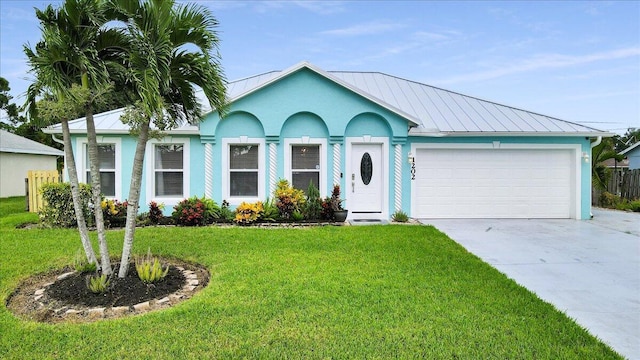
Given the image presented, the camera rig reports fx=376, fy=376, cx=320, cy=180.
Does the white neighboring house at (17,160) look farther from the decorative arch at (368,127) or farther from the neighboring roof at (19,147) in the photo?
the decorative arch at (368,127)

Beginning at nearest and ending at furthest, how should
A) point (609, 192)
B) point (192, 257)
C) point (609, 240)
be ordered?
point (192, 257)
point (609, 240)
point (609, 192)

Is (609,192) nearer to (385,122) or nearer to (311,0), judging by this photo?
(385,122)

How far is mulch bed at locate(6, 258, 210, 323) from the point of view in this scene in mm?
4297

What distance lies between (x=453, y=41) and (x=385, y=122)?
24.5 feet

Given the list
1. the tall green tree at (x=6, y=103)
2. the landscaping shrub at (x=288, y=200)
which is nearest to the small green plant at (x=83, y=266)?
the landscaping shrub at (x=288, y=200)

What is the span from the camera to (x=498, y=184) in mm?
11750

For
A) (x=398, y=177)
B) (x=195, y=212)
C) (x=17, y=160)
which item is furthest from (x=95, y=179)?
(x=17, y=160)

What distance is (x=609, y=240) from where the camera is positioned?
336 inches

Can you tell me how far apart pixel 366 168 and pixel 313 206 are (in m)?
2.07

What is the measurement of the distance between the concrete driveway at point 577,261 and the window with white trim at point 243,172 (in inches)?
208

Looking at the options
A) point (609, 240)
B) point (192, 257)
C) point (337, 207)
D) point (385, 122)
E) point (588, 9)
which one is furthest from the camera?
point (588, 9)

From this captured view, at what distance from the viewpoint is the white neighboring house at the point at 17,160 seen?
19969 millimetres

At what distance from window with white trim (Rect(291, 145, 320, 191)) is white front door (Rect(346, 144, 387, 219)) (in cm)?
108

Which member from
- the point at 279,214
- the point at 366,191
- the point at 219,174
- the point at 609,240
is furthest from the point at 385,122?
the point at 609,240
